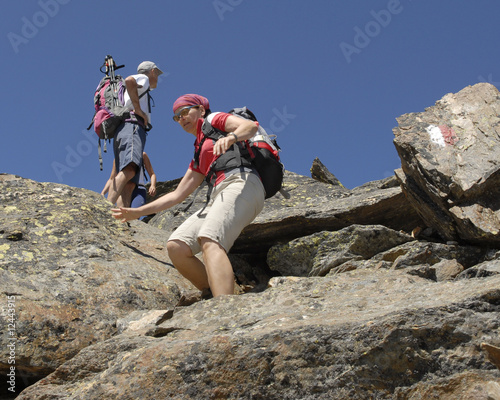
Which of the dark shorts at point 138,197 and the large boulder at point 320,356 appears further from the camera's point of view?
the dark shorts at point 138,197

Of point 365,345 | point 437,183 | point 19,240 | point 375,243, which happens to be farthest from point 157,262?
point 365,345

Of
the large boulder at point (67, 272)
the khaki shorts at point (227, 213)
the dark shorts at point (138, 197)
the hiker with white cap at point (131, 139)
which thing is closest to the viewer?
the large boulder at point (67, 272)

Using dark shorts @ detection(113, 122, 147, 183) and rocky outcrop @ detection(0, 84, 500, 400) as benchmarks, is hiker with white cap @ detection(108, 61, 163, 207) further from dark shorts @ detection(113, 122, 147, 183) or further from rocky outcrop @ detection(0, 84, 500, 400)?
rocky outcrop @ detection(0, 84, 500, 400)

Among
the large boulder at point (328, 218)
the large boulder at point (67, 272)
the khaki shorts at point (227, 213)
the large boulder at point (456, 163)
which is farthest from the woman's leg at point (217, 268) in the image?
the large boulder at point (456, 163)

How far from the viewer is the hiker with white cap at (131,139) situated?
10.5 metres

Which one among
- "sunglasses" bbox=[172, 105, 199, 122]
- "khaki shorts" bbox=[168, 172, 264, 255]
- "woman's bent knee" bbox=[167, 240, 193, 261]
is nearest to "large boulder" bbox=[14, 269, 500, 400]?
"khaki shorts" bbox=[168, 172, 264, 255]

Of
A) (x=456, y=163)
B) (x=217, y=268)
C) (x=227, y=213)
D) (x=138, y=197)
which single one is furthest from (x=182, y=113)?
(x=138, y=197)

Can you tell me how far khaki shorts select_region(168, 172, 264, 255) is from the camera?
6613 mm

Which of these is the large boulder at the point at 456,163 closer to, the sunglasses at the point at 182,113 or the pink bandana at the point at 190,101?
the pink bandana at the point at 190,101

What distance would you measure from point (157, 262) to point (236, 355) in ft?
13.1

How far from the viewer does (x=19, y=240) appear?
771cm

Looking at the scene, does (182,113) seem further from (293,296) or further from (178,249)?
(293,296)

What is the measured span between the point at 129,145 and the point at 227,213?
4.45m

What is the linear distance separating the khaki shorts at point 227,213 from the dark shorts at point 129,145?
3.71m
